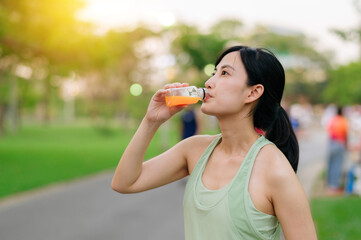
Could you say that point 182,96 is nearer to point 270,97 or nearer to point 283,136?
point 270,97

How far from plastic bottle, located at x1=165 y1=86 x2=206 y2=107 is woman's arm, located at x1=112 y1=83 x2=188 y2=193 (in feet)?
0.10

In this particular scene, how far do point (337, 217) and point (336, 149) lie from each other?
283cm

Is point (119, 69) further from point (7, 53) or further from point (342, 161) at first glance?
point (342, 161)

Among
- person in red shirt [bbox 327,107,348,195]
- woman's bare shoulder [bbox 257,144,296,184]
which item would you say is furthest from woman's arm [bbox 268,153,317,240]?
person in red shirt [bbox 327,107,348,195]

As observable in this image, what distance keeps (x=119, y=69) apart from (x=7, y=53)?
2839 cm

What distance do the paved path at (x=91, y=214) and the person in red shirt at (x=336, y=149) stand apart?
57 centimetres

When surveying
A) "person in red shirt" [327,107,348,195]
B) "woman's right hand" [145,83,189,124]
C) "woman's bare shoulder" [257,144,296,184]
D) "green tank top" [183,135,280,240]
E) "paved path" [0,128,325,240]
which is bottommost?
"paved path" [0,128,325,240]

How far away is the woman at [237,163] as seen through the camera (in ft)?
5.64

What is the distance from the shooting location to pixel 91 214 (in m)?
7.79

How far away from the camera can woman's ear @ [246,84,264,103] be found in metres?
1.95

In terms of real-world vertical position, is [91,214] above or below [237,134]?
below

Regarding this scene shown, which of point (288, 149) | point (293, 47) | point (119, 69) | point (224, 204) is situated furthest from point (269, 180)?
point (293, 47)

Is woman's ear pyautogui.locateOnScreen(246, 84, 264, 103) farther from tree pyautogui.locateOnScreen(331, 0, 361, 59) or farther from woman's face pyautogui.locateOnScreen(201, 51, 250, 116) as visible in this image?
tree pyautogui.locateOnScreen(331, 0, 361, 59)

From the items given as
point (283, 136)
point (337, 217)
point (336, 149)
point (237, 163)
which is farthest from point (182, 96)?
point (336, 149)
